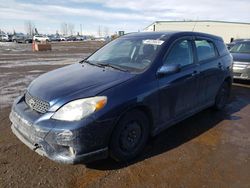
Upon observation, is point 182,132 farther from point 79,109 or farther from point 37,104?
point 37,104

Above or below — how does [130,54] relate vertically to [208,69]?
above

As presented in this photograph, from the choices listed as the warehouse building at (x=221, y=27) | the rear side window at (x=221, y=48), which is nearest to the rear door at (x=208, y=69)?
the rear side window at (x=221, y=48)

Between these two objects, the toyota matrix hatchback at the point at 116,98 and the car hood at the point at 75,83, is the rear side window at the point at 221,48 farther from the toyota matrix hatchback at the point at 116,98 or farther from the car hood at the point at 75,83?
the car hood at the point at 75,83

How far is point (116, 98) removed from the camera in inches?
127

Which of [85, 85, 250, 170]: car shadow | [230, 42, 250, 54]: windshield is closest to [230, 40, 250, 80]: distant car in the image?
[230, 42, 250, 54]: windshield

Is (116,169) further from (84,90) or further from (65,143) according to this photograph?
(84,90)

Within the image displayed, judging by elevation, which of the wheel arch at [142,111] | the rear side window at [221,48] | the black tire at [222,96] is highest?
the rear side window at [221,48]

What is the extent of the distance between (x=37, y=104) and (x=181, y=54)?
2.45 metres

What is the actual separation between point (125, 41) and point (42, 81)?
1715 mm

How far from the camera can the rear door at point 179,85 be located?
12.9 feet

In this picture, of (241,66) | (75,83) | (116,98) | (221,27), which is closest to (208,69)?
(116,98)

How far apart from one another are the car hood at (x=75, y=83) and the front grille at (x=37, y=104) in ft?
0.15

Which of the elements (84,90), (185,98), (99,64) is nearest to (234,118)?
(185,98)

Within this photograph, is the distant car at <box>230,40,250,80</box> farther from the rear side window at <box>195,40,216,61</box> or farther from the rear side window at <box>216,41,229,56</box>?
the rear side window at <box>195,40,216,61</box>
